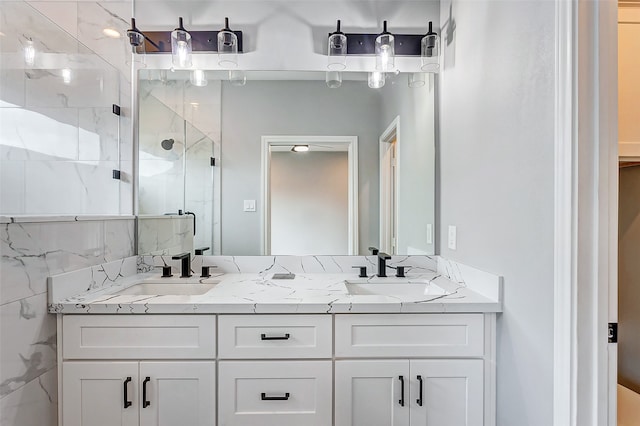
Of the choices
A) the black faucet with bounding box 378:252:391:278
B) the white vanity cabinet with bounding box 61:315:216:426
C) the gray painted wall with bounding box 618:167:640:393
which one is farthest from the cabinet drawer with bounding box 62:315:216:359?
the gray painted wall with bounding box 618:167:640:393

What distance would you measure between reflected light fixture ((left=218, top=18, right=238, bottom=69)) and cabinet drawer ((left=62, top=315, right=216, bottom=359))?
1403 mm

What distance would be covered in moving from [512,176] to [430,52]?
3.37 feet

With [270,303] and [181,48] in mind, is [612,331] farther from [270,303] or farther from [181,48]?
[181,48]

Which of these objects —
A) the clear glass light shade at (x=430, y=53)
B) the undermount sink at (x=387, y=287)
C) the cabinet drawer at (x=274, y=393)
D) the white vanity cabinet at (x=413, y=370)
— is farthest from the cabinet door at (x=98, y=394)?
the clear glass light shade at (x=430, y=53)

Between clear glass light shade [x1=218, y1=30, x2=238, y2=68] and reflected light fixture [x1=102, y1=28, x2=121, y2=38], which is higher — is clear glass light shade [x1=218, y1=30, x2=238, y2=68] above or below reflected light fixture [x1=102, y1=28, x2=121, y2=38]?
below

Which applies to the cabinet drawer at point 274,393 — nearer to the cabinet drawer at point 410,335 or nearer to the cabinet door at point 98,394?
the cabinet drawer at point 410,335

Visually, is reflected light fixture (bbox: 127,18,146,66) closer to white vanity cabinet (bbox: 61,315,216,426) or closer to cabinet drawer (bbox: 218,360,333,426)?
white vanity cabinet (bbox: 61,315,216,426)

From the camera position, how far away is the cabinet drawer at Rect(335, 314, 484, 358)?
1258mm

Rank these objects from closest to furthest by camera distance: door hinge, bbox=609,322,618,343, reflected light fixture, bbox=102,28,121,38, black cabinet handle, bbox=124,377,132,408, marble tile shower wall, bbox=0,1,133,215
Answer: door hinge, bbox=609,322,618,343
black cabinet handle, bbox=124,377,132,408
marble tile shower wall, bbox=0,1,133,215
reflected light fixture, bbox=102,28,121,38

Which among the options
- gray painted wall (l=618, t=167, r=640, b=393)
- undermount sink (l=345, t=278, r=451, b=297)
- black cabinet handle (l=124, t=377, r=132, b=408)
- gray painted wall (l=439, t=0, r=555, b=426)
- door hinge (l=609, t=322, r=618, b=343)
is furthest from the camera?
undermount sink (l=345, t=278, r=451, b=297)

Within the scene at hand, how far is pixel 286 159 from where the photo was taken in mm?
1905

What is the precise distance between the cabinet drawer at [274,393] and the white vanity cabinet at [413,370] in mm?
75

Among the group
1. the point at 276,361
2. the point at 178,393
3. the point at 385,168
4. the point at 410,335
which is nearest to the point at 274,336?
the point at 276,361

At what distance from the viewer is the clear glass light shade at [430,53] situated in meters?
1.78
